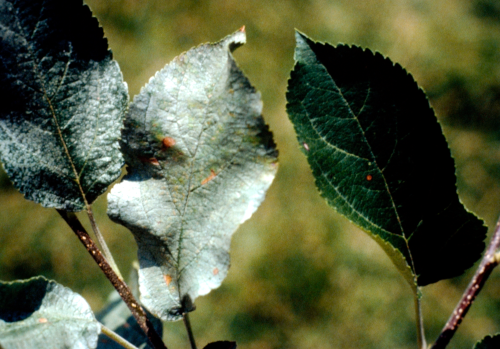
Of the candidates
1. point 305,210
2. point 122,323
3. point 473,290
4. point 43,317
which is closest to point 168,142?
point 43,317

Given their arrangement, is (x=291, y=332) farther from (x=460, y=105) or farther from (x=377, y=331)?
(x=460, y=105)

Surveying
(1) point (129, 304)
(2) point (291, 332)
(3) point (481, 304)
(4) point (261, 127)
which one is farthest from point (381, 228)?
(3) point (481, 304)

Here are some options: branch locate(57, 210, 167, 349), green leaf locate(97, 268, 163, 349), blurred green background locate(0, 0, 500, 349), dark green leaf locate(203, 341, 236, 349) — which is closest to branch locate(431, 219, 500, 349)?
dark green leaf locate(203, 341, 236, 349)

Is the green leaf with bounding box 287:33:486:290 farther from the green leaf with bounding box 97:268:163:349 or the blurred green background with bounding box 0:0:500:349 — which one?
the blurred green background with bounding box 0:0:500:349

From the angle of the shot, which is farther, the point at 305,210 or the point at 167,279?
the point at 305,210

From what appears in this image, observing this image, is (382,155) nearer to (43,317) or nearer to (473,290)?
(473,290)

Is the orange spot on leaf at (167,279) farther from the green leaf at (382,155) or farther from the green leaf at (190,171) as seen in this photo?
the green leaf at (382,155)
